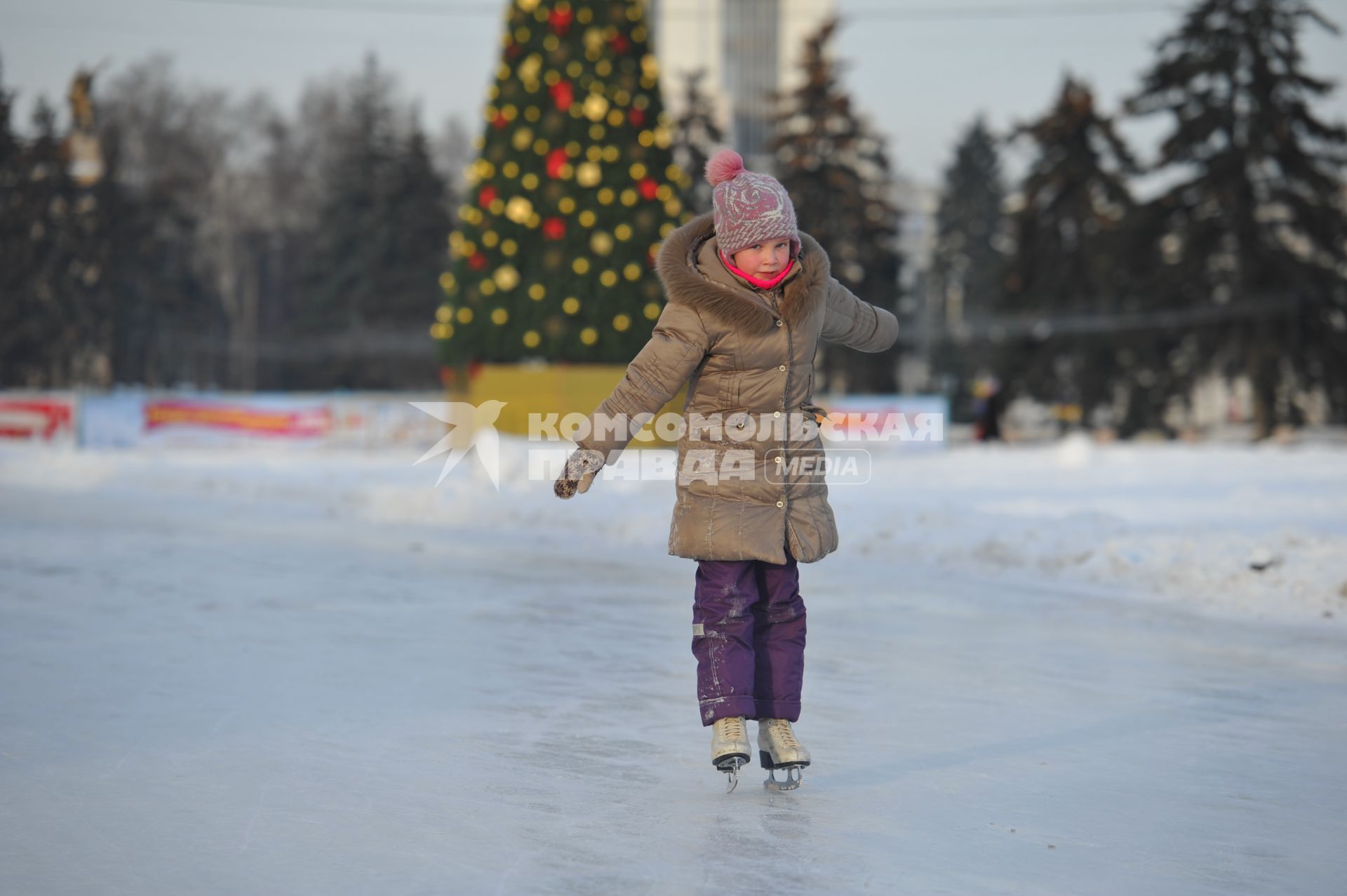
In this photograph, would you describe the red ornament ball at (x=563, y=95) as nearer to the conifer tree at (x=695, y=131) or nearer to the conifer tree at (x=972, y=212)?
the conifer tree at (x=695, y=131)

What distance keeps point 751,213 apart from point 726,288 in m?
0.20

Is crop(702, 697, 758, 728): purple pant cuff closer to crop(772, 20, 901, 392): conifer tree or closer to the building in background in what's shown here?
crop(772, 20, 901, 392): conifer tree

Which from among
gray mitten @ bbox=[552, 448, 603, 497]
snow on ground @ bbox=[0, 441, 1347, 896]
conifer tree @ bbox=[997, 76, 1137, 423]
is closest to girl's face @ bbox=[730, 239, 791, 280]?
gray mitten @ bbox=[552, 448, 603, 497]

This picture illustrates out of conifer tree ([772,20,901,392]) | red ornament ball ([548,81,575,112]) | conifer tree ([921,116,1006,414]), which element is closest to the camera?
red ornament ball ([548,81,575,112])

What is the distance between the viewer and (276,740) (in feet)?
14.6

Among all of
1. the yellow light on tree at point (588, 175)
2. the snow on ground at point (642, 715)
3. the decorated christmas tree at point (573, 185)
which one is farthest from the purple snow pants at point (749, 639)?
the yellow light on tree at point (588, 175)

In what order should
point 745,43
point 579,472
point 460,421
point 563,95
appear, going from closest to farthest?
point 579,472 < point 563,95 < point 460,421 < point 745,43

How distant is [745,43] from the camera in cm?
10525

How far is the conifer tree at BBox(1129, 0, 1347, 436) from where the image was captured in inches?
1259

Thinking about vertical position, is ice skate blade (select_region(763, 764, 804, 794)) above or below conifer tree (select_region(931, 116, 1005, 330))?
below

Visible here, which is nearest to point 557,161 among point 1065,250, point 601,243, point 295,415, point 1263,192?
point 601,243

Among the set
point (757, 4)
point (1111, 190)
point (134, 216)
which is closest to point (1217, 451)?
point (1111, 190)

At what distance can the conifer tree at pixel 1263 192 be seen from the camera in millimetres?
31984

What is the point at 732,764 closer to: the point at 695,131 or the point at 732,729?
the point at 732,729
